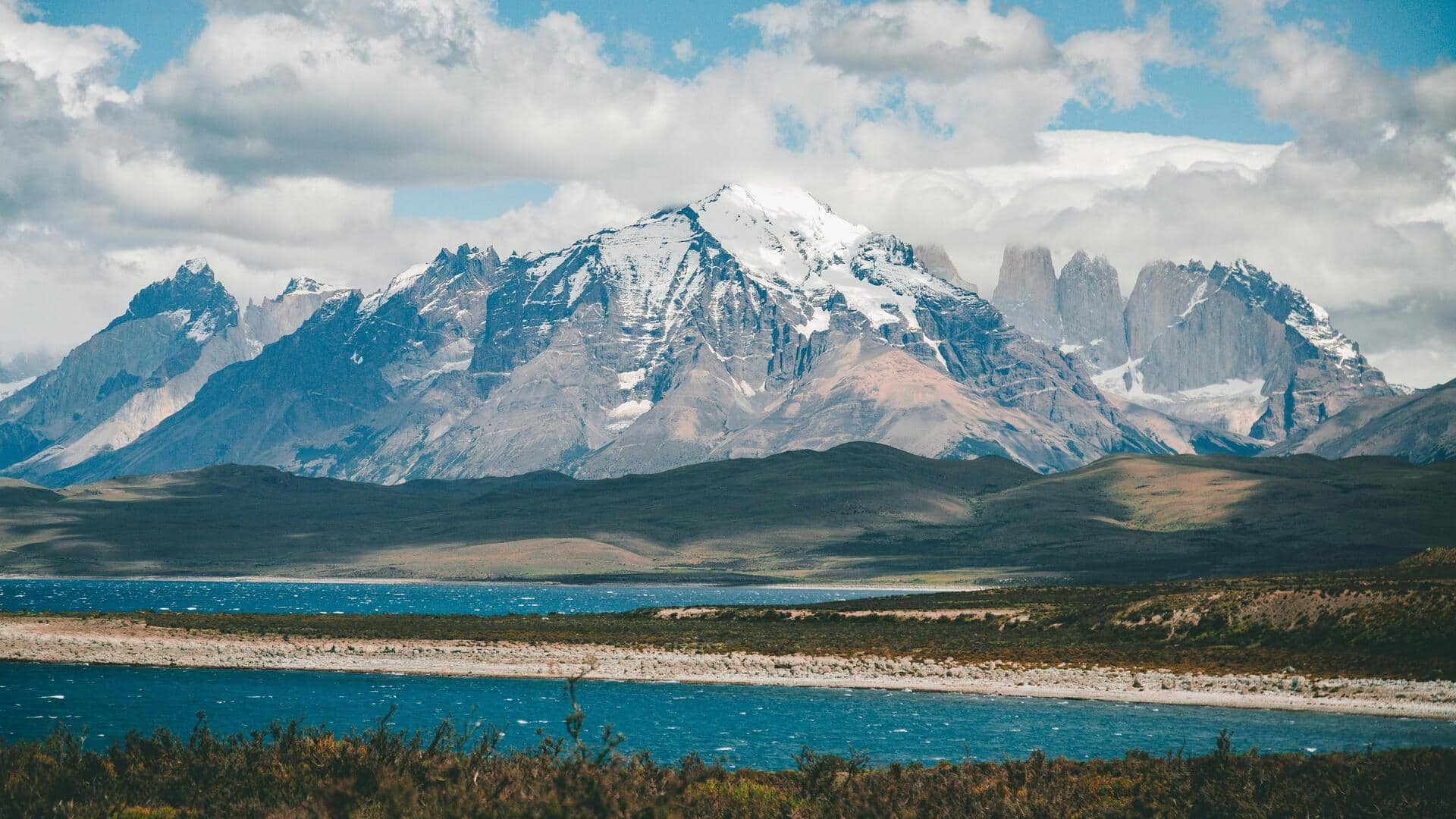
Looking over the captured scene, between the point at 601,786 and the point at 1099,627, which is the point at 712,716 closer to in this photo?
the point at 601,786

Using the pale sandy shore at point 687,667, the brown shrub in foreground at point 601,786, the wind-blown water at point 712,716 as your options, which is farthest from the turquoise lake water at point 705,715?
the brown shrub in foreground at point 601,786

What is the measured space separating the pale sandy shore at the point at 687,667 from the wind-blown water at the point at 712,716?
246 cm

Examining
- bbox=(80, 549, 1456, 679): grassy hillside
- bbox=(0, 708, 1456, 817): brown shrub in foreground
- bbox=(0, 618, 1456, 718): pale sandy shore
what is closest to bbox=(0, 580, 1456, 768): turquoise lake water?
bbox=(0, 618, 1456, 718): pale sandy shore

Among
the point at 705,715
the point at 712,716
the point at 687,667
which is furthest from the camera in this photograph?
the point at 687,667

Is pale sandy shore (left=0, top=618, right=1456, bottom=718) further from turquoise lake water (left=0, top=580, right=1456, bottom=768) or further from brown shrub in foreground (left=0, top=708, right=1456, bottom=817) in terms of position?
brown shrub in foreground (left=0, top=708, right=1456, bottom=817)

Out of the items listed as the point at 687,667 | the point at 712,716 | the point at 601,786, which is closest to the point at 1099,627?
the point at 687,667

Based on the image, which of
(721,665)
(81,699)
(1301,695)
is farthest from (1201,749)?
(81,699)

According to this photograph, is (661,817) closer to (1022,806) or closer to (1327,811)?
(1022,806)

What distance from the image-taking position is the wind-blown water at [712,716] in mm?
62781

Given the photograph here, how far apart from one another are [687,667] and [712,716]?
789 inches

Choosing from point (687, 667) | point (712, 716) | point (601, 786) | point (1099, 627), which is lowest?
point (712, 716)

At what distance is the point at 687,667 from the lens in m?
93.6

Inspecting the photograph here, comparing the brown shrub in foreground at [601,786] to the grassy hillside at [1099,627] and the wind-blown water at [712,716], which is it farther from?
the grassy hillside at [1099,627]

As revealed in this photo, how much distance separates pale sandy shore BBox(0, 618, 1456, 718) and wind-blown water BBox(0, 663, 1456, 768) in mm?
2457
